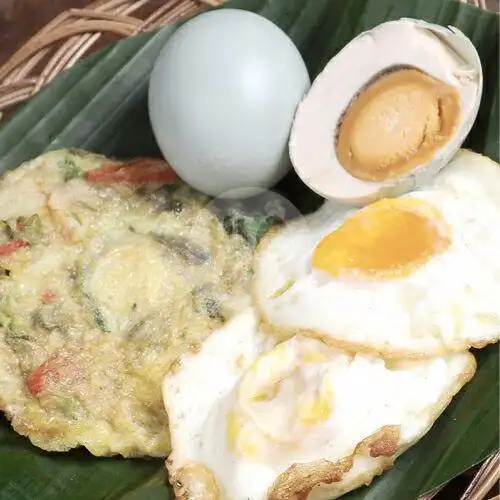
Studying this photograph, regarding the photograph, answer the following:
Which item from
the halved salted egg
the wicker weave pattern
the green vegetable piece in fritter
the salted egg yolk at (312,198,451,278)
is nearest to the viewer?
the salted egg yolk at (312,198,451,278)

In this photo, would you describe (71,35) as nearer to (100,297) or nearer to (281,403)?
(100,297)

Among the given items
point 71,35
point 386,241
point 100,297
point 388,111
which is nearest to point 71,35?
point 71,35

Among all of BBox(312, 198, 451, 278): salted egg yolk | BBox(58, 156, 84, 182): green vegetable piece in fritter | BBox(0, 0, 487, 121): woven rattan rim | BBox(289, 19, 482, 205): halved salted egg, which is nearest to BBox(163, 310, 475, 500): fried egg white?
BBox(312, 198, 451, 278): salted egg yolk

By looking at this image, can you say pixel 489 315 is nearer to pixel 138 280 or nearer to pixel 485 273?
pixel 485 273

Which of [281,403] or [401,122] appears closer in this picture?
[281,403]

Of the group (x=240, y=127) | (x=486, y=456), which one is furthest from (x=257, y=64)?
(x=486, y=456)

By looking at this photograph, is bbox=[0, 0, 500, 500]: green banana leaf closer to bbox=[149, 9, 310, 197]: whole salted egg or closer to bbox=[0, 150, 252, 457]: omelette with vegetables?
bbox=[0, 150, 252, 457]: omelette with vegetables

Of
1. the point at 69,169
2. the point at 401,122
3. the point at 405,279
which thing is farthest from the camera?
the point at 69,169
